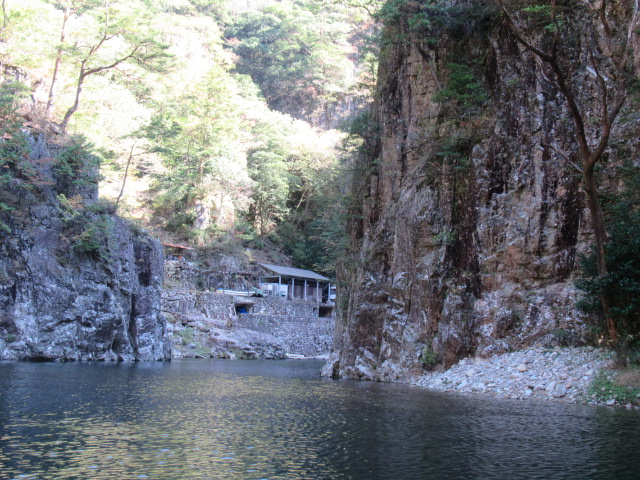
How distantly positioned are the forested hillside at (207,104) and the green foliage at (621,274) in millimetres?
15826

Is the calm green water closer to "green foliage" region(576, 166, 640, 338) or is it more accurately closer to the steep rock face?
"green foliage" region(576, 166, 640, 338)

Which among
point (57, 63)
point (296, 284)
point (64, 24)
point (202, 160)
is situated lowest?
point (296, 284)

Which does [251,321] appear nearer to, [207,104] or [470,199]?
[207,104]

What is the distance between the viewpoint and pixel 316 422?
1084 centimetres

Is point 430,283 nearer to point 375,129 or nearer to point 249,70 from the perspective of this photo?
point 375,129

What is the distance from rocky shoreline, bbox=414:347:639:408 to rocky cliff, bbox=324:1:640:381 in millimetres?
703

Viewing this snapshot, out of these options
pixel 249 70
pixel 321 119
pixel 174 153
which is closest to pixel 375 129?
pixel 174 153

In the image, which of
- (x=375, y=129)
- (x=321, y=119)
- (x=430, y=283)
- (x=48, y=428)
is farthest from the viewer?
(x=321, y=119)

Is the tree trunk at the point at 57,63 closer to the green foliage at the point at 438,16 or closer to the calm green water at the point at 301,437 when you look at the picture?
the green foliage at the point at 438,16

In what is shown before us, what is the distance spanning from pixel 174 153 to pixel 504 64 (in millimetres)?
34166

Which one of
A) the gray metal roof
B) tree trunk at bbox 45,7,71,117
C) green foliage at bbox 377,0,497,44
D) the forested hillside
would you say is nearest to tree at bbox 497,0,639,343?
green foliage at bbox 377,0,497,44

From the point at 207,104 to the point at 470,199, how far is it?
125 feet

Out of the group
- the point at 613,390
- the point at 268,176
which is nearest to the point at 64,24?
the point at 268,176

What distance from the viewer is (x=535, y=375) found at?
1598cm
